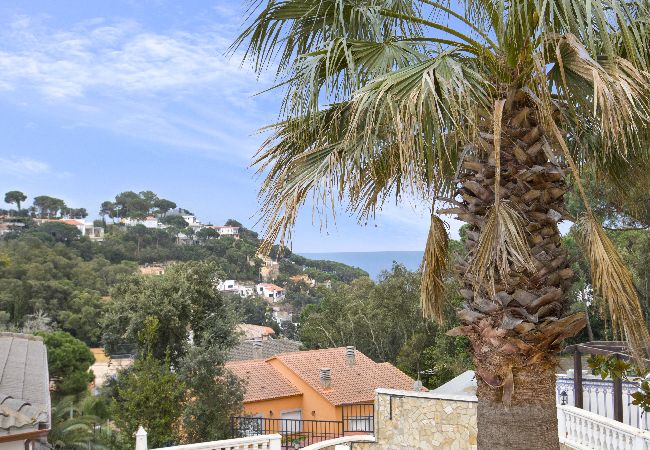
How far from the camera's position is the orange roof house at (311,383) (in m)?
25.3

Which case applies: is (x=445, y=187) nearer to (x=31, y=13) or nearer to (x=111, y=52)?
(x=31, y=13)

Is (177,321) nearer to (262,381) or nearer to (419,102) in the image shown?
(262,381)

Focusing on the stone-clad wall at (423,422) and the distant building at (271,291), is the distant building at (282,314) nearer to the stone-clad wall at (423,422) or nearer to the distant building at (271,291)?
the distant building at (271,291)

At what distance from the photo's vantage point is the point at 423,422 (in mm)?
11898

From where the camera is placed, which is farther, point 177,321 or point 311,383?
point 311,383

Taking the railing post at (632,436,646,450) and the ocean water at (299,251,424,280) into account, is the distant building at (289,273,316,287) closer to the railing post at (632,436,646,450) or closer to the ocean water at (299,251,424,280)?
the ocean water at (299,251,424,280)

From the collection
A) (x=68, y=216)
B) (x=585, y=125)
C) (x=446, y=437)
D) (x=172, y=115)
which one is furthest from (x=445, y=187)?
(x=68, y=216)

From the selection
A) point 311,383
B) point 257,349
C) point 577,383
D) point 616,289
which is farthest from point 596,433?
point 257,349

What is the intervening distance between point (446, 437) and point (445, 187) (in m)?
6.31

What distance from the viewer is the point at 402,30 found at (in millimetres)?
6359

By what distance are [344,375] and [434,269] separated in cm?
2200

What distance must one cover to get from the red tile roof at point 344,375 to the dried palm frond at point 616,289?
21.3 meters

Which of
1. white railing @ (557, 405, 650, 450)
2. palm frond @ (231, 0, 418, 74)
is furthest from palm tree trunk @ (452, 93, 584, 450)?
white railing @ (557, 405, 650, 450)

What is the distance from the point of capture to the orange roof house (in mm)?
25297
